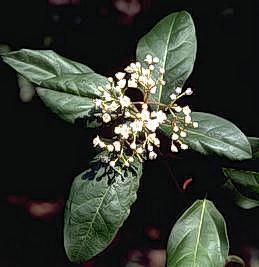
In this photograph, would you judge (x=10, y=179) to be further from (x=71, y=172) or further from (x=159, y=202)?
(x=159, y=202)

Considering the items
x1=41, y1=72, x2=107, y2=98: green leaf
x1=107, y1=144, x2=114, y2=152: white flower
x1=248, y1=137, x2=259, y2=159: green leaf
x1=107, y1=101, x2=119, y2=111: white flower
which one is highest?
x1=41, y1=72, x2=107, y2=98: green leaf

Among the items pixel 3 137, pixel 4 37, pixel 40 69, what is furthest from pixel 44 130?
pixel 40 69

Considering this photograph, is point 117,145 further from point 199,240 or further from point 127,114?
point 199,240

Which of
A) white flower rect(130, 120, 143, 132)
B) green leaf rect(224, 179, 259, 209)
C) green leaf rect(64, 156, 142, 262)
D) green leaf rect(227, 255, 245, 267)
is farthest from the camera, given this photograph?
green leaf rect(227, 255, 245, 267)

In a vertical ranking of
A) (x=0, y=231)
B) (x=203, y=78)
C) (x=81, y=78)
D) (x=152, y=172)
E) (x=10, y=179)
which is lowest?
(x=0, y=231)

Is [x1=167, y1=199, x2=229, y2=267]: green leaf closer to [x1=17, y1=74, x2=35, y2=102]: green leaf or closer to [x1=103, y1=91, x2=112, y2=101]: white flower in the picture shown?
[x1=103, y1=91, x2=112, y2=101]: white flower

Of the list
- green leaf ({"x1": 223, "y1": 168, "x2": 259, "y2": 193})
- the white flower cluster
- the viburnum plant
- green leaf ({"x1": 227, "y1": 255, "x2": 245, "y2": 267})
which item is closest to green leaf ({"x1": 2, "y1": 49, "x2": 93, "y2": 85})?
the viburnum plant

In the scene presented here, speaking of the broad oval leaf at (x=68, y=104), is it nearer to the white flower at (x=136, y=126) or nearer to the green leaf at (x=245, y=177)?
the white flower at (x=136, y=126)
